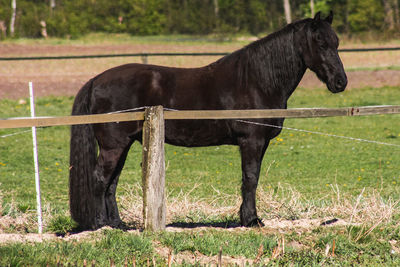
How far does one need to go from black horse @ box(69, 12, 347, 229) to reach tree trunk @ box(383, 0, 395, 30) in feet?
96.4

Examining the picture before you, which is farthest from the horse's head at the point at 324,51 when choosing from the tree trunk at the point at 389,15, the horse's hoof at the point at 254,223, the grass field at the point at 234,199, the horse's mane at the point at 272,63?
the tree trunk at the point at 389,15

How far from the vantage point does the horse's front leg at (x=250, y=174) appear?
5.46m

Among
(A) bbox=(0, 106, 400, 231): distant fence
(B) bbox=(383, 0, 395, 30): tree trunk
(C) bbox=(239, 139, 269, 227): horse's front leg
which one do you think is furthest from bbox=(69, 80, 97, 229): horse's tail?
(B) bbox=(383, 0, 395, 30): tree trunk

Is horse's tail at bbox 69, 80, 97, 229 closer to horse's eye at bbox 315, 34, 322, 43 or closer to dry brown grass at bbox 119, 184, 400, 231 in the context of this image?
dry brown grass at bbox 119, 184, 400, 231

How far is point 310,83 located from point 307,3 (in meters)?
26.3

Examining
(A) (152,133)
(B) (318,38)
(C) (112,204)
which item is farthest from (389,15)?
(A) (152,133)

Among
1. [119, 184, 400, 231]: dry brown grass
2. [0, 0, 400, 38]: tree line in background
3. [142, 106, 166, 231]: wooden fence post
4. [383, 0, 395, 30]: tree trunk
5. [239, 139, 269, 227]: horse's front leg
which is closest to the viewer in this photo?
[142, 106, 166, 231]: wooden fence post

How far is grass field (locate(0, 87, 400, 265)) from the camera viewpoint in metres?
4.59

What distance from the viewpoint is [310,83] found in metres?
20.3

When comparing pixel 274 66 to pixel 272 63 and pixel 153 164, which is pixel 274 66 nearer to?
pixel 272 63

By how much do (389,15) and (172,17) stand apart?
1386cm

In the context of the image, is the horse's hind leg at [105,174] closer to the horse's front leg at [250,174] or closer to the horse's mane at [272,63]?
the horse's front leg at [250,174]

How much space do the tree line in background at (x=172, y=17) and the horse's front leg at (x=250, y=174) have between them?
23573mm

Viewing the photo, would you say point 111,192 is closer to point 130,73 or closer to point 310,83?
point 130,73
